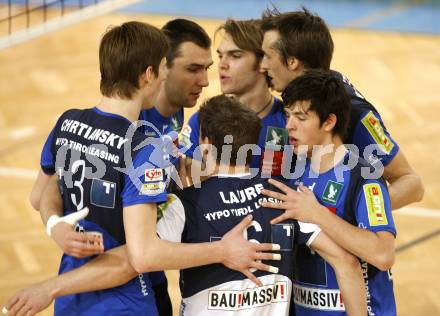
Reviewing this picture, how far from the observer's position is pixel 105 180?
161 inches

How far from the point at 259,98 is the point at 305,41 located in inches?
23.8

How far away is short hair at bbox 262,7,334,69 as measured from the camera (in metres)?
5.23

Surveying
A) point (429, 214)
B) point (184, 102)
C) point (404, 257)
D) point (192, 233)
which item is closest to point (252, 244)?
point (192, 233)

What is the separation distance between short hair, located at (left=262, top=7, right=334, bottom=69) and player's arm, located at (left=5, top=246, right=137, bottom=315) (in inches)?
68.3

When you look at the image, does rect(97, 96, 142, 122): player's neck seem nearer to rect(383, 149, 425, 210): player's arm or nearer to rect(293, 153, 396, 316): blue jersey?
rect(293, 153, 396, 316): blue jersey

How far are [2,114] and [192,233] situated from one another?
25.0 feet

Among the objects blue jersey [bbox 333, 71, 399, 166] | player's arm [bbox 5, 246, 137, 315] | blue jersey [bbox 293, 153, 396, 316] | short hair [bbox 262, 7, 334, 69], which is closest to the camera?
player's arm [bbox 5, 246, 137, 315]

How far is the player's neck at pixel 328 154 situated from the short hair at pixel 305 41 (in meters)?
0.88

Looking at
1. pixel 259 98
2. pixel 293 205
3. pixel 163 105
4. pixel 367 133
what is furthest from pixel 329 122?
pixel 163 105

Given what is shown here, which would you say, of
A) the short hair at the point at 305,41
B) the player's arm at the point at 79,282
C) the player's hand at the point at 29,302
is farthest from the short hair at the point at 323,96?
the player's hand at the point at 29,302

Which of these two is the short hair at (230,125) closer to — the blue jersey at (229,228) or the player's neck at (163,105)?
the blue jersey at (229,228)

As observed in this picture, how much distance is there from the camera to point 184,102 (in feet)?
18.8

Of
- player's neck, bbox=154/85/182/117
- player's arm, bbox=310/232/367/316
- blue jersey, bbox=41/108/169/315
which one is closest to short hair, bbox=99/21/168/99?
blue jersey, bbox=41/108/169/315

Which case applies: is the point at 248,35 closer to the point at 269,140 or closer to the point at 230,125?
the point at 269,140
